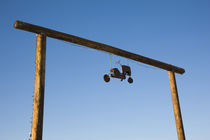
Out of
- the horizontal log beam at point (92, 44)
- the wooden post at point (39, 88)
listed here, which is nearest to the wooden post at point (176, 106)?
the horizontal log beam at point (92, 44)

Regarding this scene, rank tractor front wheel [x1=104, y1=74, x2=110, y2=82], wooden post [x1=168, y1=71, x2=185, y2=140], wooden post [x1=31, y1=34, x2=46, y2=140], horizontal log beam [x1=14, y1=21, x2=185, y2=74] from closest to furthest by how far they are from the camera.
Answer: wooden post [x1=31, y1=34, x2=46, y2=140] → horizontal log beam [x1=14, y1=21, x2=185, y2=74] → tractor front wheel [x1=104, y1=74, x2=110, y2=82] → wooden post [x1=168, y1=71, x2=185, y2=140]

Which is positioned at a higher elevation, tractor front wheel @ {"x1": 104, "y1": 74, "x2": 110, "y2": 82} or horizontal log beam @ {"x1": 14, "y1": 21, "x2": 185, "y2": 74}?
horizontal log beam @ {"x1": 14, "y1": 21, "x2": 185, "y2": 74}

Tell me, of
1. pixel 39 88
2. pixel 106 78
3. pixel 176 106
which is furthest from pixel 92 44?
pixel 176 106

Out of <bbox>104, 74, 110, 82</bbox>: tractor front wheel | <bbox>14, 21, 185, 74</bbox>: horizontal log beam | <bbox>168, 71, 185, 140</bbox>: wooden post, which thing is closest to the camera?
<bbox>14, 21, 185, 74</bbox>: horizontal log beam

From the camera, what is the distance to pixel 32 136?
16.5ft

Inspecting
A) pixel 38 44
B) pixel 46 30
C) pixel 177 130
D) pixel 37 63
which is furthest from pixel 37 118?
pixel 177 130

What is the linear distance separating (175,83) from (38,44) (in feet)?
16.7

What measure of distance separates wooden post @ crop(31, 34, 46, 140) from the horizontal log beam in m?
0.21

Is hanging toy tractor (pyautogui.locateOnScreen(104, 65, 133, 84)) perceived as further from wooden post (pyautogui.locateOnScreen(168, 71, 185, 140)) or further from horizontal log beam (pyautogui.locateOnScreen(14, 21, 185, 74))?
wooden post (pyautogui.locateOnScreen(168, 71, 185, 140))

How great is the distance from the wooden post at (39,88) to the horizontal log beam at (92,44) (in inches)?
8.1

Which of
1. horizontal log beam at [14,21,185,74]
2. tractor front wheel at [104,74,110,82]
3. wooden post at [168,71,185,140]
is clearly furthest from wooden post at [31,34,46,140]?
wooden post at [168,71,185,140]

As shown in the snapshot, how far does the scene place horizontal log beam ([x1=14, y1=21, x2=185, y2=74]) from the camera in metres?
5.72

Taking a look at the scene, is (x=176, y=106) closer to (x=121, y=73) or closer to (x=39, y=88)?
(x=121, y=73)

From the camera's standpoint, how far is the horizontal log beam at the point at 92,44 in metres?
5.72
